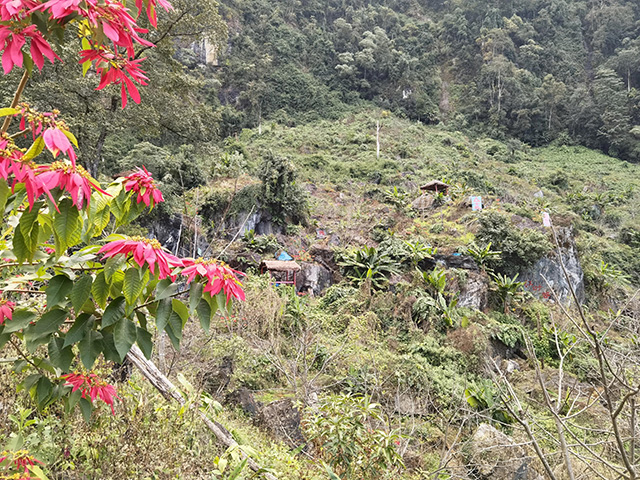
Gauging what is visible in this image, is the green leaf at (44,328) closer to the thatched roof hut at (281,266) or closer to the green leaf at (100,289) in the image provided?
the green leaf at (100,289)

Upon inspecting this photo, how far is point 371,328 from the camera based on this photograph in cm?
713

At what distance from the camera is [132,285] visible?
904mm

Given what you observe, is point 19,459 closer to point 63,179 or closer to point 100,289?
point 100,289

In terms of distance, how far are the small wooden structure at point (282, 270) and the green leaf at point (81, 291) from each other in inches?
271

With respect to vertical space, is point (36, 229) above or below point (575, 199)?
above

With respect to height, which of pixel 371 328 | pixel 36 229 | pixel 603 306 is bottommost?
pixel 603 306

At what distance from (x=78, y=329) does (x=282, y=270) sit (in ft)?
23.6

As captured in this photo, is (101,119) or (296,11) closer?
(101,119)

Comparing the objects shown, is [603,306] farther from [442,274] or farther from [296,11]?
[296,11]

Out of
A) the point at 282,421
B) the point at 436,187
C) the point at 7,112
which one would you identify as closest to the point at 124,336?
the point at 7,112

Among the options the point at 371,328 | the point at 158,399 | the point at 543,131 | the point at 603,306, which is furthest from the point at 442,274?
the point at 543,131

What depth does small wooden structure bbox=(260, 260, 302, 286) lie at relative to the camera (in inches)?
320

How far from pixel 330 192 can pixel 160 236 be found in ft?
27.0

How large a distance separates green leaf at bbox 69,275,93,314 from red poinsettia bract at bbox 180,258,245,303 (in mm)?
220
